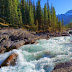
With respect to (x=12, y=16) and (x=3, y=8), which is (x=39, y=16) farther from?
(x=3, y=8)

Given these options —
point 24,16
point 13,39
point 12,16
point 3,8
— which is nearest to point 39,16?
point 24,16

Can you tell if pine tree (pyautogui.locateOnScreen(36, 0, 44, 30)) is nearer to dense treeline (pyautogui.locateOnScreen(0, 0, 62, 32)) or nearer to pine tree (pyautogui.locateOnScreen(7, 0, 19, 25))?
dense treeline (pyautogui.locateOnScreen(0, 0, 62, 32))

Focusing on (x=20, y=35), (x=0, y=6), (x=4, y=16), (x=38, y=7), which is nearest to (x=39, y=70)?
(x=20, y=35)

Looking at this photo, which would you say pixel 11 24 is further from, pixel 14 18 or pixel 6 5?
pixel 6 5

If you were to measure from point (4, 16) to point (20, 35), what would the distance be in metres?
20.2

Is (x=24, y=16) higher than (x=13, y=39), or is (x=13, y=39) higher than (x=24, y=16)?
(x=24, y=16)

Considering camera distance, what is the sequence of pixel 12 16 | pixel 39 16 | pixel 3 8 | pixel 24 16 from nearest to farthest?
1. pixel 12 16
2. pixel 3 8
3. pixel 24 16
4. pixel 39 16

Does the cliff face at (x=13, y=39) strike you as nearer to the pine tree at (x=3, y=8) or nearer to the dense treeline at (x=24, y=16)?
the dense treeline at (x=24, y=16)

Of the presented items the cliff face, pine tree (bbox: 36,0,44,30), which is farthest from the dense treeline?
the cliff face

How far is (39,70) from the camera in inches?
250

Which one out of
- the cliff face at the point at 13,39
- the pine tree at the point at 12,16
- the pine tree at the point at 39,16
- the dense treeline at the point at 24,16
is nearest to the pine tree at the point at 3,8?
the dense treeline at the point at 24,16

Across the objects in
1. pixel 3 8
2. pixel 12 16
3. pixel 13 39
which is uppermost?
pixel 3 8

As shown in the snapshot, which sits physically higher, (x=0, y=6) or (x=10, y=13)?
(x=0, y=6)

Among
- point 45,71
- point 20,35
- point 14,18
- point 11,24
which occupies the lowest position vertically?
point 45,71
